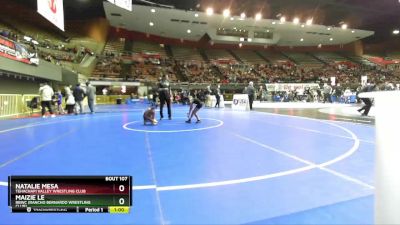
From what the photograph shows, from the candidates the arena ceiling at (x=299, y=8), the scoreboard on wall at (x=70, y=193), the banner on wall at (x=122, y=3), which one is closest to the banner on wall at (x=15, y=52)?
the banner on wall at (x=122, y=3)

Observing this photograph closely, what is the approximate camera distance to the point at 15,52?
15.2 meters

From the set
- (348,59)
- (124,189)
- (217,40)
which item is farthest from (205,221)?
(348,59)

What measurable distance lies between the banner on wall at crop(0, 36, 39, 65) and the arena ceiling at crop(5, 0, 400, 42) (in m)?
10.2

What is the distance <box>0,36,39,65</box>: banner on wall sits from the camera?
1396 centimetres

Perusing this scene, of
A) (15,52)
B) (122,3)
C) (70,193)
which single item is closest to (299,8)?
(122,3)

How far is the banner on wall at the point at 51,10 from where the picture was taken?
247 inches

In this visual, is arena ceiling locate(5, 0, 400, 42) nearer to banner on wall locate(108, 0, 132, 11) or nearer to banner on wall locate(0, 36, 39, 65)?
banner on wall locate(0, 36, 39, 65)

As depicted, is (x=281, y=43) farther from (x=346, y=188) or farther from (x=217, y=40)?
(x=346, y=188)

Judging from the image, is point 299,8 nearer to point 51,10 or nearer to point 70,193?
point 51,10

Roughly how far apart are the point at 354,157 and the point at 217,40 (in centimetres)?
3587

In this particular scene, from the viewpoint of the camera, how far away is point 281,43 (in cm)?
4378

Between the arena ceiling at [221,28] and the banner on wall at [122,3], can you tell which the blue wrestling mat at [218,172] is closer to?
the banner on wall at [122,3]

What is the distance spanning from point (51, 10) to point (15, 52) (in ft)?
34.8

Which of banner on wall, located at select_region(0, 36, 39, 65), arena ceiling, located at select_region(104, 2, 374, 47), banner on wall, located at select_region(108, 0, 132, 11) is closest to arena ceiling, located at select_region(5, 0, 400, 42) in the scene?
arena ceiling, located at select_region(104, 2, 374, 47)
